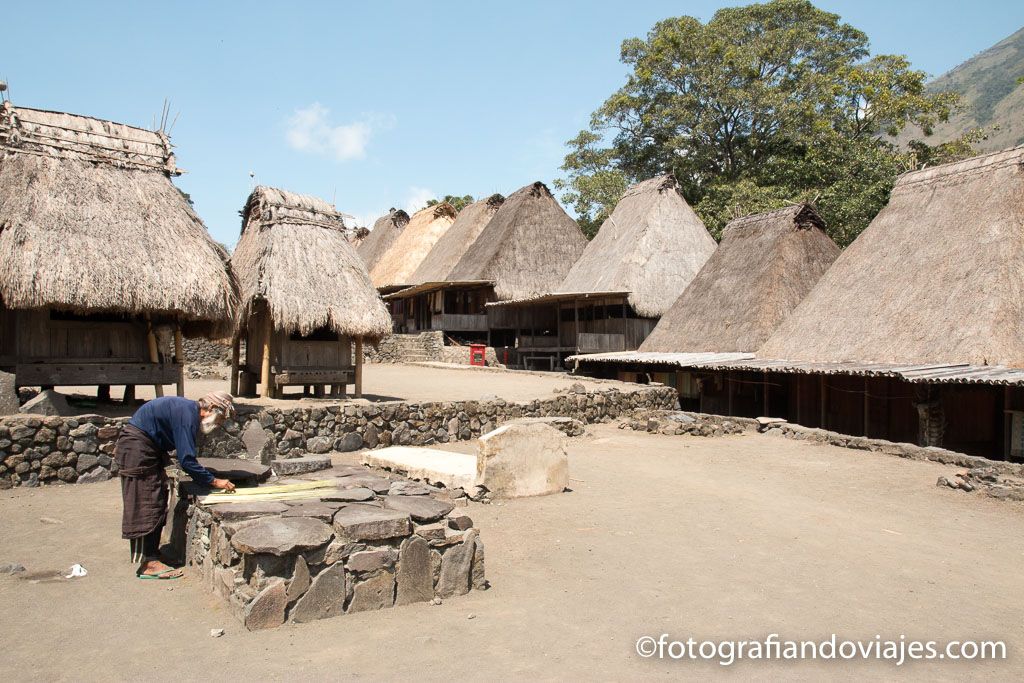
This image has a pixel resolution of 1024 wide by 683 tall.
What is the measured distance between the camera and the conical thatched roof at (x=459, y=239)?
33875 millimetres

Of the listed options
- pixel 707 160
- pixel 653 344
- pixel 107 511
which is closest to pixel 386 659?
pixel 107 511

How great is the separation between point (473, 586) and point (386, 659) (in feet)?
4.63

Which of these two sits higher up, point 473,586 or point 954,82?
point 954,82

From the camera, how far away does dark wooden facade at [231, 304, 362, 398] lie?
47.0 ft

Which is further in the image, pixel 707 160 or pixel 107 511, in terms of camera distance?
pixel 707 160

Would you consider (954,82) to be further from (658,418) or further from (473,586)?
(473,586)

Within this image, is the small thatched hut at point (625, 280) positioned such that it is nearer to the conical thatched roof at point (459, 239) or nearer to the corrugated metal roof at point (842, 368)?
the corrugated metal roof at point (842, 368)

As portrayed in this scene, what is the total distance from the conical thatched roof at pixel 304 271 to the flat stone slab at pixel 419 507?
7851 mm

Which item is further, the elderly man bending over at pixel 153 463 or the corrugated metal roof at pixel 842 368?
the corrugated metal roof at pixel 842 368

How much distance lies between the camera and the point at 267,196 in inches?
585

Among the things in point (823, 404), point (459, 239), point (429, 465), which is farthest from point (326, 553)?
point (459, 239)

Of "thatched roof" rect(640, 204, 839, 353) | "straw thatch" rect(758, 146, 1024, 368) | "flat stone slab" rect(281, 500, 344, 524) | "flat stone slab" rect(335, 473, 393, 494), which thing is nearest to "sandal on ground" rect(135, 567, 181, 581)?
"flat stone slab" rect(281, 500, 344, 524)

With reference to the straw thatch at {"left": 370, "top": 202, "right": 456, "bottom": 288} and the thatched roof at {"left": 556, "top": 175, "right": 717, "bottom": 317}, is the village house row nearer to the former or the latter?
the thatched roof at {"left": 556, "top": 175, "right": 717, "bottom": 317}

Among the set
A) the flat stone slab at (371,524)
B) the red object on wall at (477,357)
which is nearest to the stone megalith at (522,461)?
the flat stone slab at (371,524)
